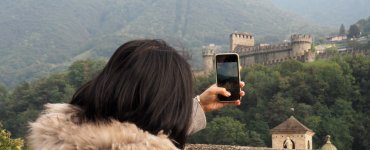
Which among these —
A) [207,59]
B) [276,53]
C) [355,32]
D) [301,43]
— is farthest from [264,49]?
[355,32]

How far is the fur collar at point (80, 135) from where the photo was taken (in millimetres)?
2285

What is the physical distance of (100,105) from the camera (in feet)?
8.10

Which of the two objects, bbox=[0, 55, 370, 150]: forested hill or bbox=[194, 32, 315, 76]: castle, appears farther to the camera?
bbox=[194, 32, 315, 76]: castle

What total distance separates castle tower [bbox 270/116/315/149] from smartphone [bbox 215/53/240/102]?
27102 millimetres

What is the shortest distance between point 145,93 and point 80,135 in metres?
0.28

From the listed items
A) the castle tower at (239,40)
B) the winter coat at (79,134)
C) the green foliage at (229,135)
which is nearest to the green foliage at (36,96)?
the castle tower at (239,40)

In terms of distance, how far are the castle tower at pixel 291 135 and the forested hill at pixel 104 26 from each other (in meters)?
106

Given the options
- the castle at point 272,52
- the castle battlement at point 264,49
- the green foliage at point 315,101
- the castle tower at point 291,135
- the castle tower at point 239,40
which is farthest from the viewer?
the castle tower at point 239,40

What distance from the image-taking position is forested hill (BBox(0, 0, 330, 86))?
150m

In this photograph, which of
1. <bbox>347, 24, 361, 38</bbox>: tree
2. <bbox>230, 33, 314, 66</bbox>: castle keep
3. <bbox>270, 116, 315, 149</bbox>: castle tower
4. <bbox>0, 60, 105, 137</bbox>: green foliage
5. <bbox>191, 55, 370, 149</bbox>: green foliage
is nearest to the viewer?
<bbox>270, 116, 315, 149</bbox>: castle tower

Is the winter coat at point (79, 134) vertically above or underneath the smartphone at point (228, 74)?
underneath

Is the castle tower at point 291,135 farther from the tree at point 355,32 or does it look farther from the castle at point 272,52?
the tree at point 355,32

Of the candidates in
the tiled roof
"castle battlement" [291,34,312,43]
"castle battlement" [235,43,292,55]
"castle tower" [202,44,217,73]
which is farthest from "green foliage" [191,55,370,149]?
the tiled roof

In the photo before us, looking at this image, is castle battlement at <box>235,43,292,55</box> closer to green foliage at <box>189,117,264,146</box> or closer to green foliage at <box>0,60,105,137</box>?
green foliage at <box>0,60,105,137</box>
